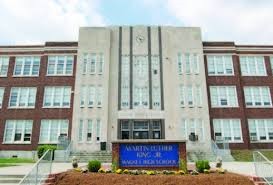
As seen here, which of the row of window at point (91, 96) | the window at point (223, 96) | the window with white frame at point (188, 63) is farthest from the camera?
the window with white frame at point (188, 63)

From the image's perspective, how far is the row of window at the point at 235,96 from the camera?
30.0 meters

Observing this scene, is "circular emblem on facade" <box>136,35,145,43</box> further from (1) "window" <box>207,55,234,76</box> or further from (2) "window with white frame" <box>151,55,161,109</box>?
(1) "window" <box>207,55,234,76</box>

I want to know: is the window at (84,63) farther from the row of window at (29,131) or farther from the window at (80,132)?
the row of window at (29,131)

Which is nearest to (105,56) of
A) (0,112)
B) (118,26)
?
(118,26)

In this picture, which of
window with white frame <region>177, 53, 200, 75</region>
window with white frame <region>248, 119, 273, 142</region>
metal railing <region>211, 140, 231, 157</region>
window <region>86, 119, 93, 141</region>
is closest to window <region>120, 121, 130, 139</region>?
window <region>86, 119, 93, 141</region>

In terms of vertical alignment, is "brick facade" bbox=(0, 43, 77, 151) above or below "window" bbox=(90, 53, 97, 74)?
below

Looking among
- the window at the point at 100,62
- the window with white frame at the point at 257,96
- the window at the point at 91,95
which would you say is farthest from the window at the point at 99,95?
the window with white frame at the point at 257,96

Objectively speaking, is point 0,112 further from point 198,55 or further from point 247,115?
point 247,115

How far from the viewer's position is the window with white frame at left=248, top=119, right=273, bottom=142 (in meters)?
29.0

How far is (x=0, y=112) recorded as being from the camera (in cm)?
2931

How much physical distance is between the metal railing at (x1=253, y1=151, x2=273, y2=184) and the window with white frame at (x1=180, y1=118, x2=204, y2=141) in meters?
16.5

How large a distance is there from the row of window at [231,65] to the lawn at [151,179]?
21986mm

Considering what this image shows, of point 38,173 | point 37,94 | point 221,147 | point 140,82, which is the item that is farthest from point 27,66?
point 221,147

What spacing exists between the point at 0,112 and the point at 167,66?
794 inches
